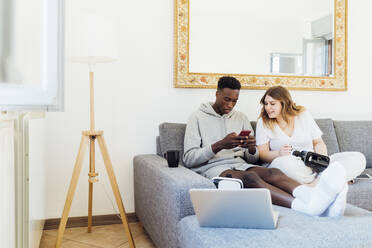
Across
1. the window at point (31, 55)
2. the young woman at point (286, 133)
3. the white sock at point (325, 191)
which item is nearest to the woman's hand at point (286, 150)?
the young woman at point (286, 133)

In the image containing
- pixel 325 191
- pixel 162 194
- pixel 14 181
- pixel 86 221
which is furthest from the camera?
pixel 86 221

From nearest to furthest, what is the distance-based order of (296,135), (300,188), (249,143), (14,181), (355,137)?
(14,181), (300,188), (249,143), (296,135), (355,137)

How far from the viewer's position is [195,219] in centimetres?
143

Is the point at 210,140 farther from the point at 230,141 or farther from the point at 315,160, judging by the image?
the point at 315,160

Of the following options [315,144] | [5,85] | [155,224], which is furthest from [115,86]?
[5,85]

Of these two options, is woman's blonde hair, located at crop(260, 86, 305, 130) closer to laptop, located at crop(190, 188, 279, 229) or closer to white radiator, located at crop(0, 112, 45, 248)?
laptop, located at crop(190, 188, 279, 229)

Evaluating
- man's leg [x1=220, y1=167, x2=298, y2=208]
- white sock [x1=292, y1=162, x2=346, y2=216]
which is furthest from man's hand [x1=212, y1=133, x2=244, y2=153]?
white sock [x1=292, y1=162, x2=346, y2=216]

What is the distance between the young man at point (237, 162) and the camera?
1.37 m

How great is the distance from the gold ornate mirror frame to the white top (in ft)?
2.00

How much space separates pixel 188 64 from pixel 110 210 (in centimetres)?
123

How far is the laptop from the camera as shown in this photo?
1239 millimetres

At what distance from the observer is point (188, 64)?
8.82 ft

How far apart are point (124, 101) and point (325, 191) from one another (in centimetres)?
165

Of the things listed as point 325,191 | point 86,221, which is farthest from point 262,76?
point 86,221
